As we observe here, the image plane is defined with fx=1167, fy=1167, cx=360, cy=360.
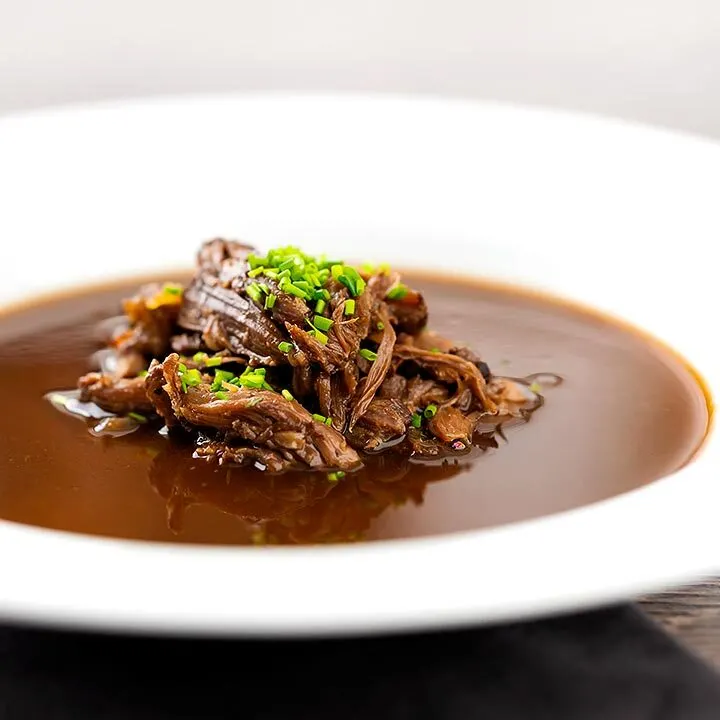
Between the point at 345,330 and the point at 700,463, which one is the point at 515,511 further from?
the point at 345,330

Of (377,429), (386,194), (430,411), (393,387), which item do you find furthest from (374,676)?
(386,194)

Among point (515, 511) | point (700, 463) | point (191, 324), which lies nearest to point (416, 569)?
point (515, 511)

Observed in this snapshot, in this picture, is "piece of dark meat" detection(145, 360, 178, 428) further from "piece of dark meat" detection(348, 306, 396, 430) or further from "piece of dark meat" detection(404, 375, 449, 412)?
"piece of dark meat" detection(404, 375, 449, 412)

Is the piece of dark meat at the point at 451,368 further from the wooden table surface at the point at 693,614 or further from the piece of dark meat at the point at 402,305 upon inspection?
the wooden table surface at the point at 693,614

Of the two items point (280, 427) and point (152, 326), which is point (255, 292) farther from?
point (152, 326)

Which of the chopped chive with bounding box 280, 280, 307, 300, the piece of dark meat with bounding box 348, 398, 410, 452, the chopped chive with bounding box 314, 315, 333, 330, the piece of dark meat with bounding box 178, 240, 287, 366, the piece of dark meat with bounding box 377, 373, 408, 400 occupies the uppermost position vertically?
the chopped chive with bounding box 280, 280, 307, 300

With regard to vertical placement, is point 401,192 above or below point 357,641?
above

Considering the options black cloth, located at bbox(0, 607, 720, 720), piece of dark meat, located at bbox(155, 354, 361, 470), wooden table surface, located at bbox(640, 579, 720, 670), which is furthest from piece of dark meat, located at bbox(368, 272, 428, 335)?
black cloth, located at bbox(0, 607, 720, 720)
